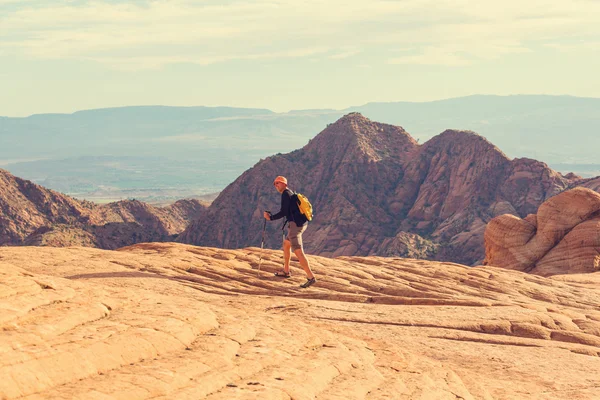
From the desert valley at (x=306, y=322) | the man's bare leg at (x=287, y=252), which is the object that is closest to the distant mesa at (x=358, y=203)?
the desert valley at (x=306, y=322)

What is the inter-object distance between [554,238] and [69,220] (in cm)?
4731

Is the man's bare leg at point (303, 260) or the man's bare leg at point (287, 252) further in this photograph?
the man's bare leg at point (287, 252)

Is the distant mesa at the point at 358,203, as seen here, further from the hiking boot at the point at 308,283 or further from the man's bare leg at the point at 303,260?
the man's bare leg at the point at 303,260

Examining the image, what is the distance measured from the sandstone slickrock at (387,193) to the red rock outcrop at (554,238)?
74.7 feet

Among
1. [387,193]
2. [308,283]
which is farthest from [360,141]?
[308,283]

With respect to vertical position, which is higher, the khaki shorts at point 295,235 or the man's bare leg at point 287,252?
the khaki shorts at point 295,235

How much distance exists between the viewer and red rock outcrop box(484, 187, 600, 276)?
32.1 metres

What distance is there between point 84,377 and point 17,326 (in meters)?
1.43

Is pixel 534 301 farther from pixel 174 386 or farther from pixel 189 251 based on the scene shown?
pixel 174 386

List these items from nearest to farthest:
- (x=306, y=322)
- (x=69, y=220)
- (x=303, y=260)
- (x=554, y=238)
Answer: (x=306, y=322), (x=303, y=260), (x=554, y=238), (x=69, y=220)

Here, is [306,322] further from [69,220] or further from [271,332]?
[69,220]

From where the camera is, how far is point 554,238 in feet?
111

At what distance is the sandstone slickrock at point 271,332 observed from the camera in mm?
8258

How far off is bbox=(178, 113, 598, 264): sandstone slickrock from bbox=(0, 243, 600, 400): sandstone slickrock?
41.0 m
